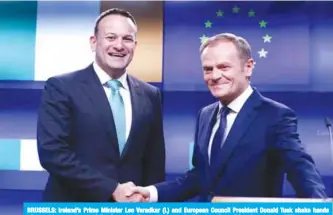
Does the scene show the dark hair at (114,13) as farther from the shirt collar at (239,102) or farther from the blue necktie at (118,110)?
the shirt collar at (239,102)

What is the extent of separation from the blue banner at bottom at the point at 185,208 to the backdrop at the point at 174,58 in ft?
0.59

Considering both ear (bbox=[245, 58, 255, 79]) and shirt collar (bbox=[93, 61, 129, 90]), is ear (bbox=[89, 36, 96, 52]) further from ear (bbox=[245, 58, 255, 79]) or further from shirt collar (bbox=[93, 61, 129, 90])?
ear (bbox=[245, 58, 255, 79])

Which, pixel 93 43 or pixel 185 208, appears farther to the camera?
pixel 93 43

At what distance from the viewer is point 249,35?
198 centimetres

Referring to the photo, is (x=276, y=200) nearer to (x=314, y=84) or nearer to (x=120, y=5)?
(x=314, y=84)

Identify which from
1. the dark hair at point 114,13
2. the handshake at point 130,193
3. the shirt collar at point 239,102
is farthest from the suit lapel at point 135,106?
the shirt collar at point 239,102

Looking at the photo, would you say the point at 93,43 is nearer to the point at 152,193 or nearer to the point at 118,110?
the point at 118,110

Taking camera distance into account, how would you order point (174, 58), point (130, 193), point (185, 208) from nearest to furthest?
point (185, 208), point (130, 193), point (174, 58)

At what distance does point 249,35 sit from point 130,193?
72 centimetres

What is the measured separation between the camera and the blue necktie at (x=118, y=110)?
74.6 inches

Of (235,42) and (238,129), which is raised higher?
(235,42)

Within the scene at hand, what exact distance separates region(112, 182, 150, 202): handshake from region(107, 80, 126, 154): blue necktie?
13cm

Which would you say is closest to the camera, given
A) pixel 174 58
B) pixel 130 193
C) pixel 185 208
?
pixel 185 208

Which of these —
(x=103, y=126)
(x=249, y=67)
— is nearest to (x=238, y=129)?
(x=249, y=67)
